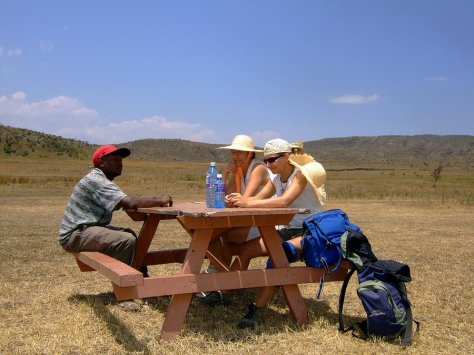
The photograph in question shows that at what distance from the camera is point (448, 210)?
17422mm

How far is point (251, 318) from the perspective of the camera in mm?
4898

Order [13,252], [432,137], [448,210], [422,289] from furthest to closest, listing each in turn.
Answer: [432,137] < [448,210] < [13,252] < [422,289]

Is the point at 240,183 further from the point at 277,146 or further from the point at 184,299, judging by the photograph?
the point at 184,299

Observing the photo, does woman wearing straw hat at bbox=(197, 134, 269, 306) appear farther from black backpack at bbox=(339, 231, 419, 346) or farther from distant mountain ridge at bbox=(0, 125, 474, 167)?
distant mountain ridge at bbox=(0, 125, 474, 167)

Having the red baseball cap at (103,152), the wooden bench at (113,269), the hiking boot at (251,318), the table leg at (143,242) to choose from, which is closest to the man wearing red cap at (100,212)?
the red baseball cap at (103,152)

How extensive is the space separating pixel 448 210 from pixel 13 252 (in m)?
13.5

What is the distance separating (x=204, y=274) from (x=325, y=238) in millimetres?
1116

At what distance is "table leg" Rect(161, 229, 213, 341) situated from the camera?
14.7 feet

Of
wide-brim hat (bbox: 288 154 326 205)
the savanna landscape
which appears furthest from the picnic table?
wide-brim hat (bbox: 288 154 326 205)

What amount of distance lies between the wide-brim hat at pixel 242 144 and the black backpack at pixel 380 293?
5.16 ft

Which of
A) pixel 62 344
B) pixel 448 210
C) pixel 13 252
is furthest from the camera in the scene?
pixel 448 210

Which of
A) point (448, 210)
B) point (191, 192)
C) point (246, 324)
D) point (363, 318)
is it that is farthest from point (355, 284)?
point (191, 192)

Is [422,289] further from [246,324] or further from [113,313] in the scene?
[113,313]

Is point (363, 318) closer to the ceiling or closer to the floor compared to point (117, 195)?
closer to the floor
